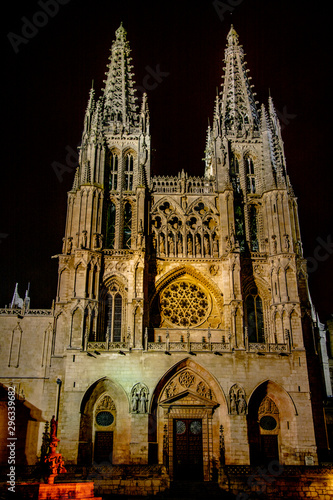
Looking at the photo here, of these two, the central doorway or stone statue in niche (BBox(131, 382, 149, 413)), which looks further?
stone statue in niche (BBox(131, 382, 149, 413))

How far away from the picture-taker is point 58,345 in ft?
89.0

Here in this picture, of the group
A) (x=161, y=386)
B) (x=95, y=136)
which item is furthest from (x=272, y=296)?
(x=95, y=136)

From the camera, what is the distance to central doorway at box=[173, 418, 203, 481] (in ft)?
78.6

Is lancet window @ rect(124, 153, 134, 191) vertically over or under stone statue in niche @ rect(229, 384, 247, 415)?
over

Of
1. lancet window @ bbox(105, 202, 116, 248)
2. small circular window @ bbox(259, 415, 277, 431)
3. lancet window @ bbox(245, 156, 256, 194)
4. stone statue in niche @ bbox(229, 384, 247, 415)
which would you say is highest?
lancet window @ bbox(245, 156, 256, 194)

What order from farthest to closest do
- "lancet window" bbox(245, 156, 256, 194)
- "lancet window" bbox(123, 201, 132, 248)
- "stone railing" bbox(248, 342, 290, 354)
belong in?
1. "lancet window" bbox(245, 156, 256, 194)
2. "lancet window" bbox(123, 201, 132, 248)
3. "stone railing" bbox(248, 342, 290, 354)

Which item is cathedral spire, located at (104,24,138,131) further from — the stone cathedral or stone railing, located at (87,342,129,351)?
stone railing, located at (87,342,129,351)

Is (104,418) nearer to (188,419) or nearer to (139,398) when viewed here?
(139,398)

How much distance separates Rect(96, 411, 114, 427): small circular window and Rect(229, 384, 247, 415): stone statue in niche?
6.81 metres

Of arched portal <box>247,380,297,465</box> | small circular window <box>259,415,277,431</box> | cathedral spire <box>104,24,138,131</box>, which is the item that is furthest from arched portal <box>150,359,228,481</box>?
cathedral spire <box>104,24,138,131</box>

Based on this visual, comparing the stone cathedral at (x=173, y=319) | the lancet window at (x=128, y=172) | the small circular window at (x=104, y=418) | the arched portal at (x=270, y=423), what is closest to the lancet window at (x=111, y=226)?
the stone cathedral at (x=173, y=319)

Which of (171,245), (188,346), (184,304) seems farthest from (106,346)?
(171,245)

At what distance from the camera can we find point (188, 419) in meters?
25.1

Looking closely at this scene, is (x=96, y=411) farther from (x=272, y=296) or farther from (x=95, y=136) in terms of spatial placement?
(x=95, y=136)
